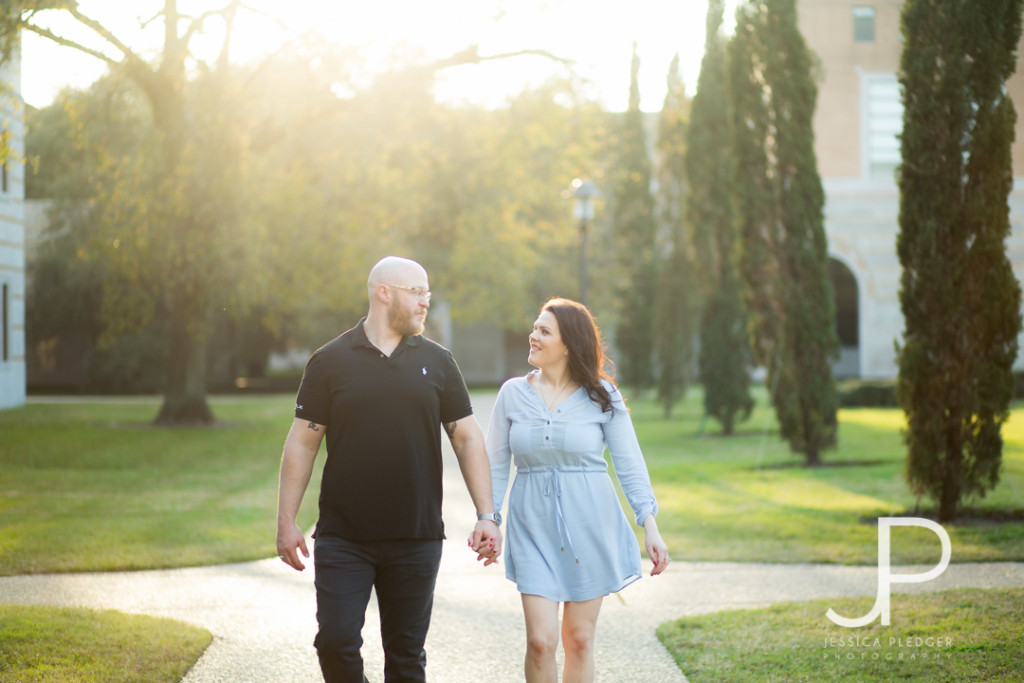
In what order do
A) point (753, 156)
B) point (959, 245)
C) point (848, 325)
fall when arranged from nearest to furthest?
point (959, 245)
point (753, 156)
point (848, 325)

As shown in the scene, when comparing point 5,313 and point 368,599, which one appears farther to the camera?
point 5,313

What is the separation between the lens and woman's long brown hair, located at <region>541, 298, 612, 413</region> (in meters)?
4.50

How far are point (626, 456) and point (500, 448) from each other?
1.86ft

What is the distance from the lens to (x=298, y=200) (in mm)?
20953

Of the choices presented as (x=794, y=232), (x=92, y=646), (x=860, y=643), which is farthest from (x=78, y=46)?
(x=860, y=643)

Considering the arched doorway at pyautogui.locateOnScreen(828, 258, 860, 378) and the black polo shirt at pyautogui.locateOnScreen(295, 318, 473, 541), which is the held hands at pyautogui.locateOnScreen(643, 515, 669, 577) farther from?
the arched doorway at pyautogui.locateOnScreen(828, 258, 860, 378)

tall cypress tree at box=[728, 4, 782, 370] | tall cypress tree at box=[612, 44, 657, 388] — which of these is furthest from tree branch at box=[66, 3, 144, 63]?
tall cypress tree at box=[612, 44, 657, 388]

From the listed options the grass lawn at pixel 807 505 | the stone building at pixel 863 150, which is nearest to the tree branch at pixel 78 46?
the grass lawn at pixel 807 505

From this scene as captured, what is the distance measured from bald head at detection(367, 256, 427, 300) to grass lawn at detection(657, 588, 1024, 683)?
2.60 metres

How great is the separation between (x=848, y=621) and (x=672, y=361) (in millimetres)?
20115

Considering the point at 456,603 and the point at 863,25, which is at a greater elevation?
the point at 863,25

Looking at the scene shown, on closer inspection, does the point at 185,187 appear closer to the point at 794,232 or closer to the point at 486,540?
the point at 794,232

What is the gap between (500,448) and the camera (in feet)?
15.0

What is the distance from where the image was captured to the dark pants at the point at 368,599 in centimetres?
396
